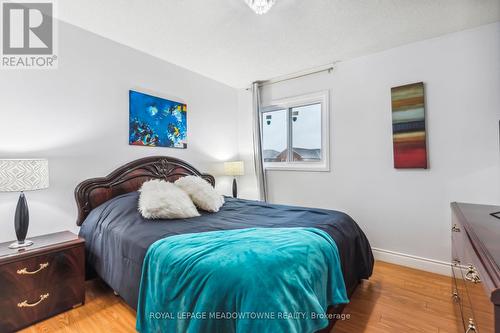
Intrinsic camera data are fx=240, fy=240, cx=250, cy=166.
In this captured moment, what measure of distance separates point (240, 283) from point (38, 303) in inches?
67.5

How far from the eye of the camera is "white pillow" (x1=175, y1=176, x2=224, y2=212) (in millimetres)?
2455

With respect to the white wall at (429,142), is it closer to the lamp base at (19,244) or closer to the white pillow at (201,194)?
the white pillow at (201,194)

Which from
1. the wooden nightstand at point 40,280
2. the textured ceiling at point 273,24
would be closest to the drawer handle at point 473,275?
the textured ceiling at point 273,24

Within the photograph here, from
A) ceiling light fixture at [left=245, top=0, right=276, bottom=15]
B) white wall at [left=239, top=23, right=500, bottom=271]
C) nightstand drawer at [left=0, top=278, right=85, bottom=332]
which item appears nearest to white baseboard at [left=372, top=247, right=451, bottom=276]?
white wall at [left=239, top=23, right=500, bottom=271]

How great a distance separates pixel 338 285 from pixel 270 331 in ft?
2.36

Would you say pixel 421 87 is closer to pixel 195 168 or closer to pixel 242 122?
pixel 242 122

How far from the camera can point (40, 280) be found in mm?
1756

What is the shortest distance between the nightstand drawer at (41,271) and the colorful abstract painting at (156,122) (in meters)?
1.33

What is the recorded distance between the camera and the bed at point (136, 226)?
167 cm

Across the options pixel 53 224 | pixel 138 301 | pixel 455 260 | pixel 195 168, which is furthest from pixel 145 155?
pixel 455 260

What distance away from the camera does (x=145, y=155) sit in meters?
2.93

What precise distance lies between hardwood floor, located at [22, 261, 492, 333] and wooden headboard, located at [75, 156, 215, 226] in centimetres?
80

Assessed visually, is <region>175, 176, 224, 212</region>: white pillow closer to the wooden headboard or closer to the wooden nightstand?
the wooden headboard

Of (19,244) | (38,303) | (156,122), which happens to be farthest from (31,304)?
(156,122)
